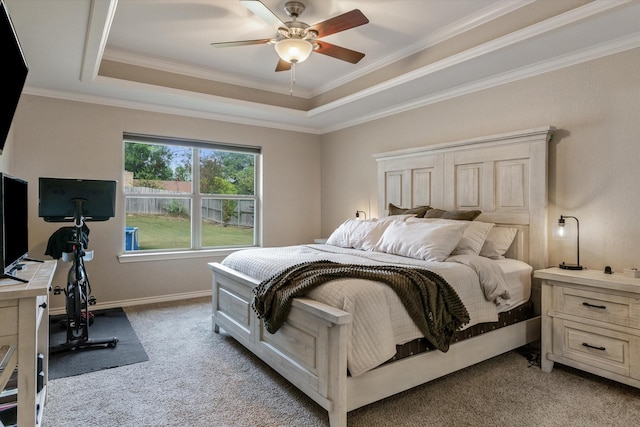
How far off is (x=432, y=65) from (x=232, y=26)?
5.90 ft

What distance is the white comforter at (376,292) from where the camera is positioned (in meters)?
1.93

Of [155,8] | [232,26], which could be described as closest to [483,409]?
[232,26]

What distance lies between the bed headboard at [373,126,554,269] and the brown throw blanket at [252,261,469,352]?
126 cm

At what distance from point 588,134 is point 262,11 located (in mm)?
2576

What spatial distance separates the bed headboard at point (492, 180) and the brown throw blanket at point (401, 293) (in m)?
1.26

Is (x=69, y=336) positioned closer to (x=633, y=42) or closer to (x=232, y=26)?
(x=232, y=26)

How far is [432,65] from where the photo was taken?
3281 millimetres

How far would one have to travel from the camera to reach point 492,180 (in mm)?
3375

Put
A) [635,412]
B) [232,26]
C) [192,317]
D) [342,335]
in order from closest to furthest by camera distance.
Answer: [342,335] → [635,412] → [232,26] → [192,317]

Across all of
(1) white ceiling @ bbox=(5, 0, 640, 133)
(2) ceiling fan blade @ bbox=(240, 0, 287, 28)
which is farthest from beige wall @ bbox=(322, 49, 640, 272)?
(2) ceiling fan blade @ bbox=(240, 0, 287, 28)

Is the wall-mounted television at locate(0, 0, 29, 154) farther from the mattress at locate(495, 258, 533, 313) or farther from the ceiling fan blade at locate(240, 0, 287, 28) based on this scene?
the mattress at locate(495, 258, 533, 313)

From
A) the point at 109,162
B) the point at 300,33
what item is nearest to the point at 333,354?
the point at 300,33

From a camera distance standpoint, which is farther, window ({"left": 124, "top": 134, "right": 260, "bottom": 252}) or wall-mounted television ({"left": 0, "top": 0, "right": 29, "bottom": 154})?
window ({"left": 124, "top": 134, "right": 260, "bottom": 252})

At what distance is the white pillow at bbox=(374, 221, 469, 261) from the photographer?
2.82m
